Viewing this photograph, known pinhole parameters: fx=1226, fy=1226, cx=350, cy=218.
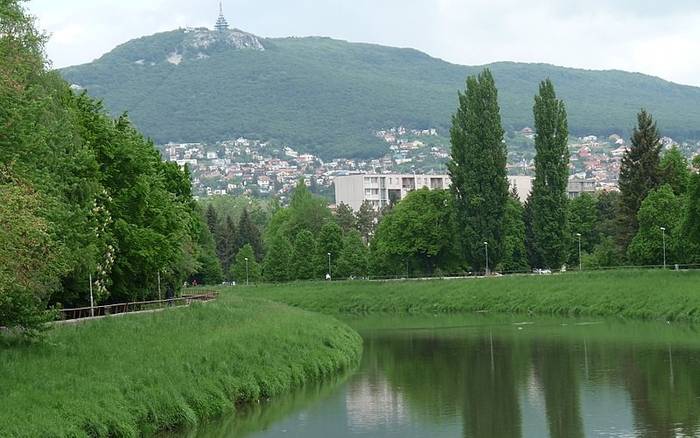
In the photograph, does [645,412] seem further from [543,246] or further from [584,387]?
[543,246]

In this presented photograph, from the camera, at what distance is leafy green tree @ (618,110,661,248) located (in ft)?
326

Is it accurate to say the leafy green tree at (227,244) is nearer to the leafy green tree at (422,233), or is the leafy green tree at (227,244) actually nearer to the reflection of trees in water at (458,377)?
the leafy green tree at (422,233)

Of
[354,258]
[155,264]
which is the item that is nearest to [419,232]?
[354,258]

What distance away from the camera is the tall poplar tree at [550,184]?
98938mm

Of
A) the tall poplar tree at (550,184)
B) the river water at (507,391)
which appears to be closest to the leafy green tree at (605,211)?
the tall poplar tree at (550,184)

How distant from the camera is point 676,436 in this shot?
1350 inches

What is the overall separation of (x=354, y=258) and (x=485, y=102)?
1092 inches

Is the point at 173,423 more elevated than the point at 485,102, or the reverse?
the point at 485,102

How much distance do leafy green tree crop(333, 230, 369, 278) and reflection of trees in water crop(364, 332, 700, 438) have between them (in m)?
52.6

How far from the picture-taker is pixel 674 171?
10156cm

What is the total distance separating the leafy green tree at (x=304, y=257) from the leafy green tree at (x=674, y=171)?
39.3 metres

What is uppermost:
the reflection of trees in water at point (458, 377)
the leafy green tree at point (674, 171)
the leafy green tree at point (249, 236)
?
the leafy green tree at point (674, 171)

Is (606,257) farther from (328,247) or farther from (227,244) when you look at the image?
(227,244)

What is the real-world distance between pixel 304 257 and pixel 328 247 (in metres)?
3.07
